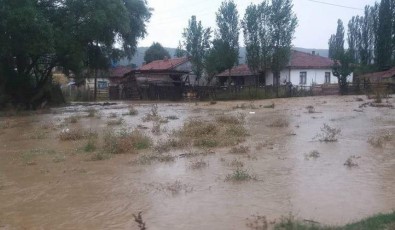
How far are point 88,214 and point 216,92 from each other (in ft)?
114

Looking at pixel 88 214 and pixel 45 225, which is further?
pixel 88 214

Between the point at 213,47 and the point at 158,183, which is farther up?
the point at 213,47

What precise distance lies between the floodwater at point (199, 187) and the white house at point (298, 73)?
115 feet

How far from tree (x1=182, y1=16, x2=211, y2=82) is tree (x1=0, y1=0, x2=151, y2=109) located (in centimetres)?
1232

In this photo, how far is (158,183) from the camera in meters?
8.81

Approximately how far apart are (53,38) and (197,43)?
2616cm

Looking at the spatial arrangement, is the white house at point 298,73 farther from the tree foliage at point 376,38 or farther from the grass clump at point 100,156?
the grass clump at point 100,156

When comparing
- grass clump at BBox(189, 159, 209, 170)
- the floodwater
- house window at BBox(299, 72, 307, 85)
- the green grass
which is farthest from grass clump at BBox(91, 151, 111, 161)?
house window at BBox(299, 72, 307, 85)

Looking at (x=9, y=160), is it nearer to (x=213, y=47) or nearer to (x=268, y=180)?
(x=268, y=180)

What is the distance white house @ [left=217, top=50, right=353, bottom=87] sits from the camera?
48.3m

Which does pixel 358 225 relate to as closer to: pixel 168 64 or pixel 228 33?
pixel 228 33

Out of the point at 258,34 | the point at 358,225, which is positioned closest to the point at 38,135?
the point at 358,225

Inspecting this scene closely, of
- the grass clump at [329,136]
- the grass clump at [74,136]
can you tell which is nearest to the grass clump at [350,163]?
the grass clump at [329,136]

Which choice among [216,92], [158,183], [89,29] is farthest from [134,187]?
[216,92]
